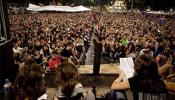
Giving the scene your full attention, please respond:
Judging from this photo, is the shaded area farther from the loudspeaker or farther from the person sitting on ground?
the person sitting on ground

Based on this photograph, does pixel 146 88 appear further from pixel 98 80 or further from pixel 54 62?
pixel 54 62

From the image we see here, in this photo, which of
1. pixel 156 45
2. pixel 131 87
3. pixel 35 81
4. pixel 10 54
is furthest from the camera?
pixel 156 45

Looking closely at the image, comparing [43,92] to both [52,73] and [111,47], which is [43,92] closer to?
[52,73]

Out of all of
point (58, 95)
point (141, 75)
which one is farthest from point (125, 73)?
point (58, 95)

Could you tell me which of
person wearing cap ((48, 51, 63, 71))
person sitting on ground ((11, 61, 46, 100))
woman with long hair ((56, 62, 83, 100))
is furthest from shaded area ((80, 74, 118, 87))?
person sitting on ground ((11, 61, 46, 100))

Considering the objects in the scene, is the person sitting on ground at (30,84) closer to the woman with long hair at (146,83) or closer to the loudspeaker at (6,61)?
the woman with long hair at (146,83)

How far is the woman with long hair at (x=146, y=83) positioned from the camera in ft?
14.2

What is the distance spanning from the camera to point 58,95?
440 centimetres

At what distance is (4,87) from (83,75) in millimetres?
5132

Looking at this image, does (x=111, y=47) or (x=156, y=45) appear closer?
(x=156, y=45)

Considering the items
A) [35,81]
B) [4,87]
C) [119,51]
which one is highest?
[35,81]

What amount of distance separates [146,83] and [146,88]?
0.19 ft

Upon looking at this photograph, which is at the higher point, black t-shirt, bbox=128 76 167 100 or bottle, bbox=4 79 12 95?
black t-shirt, bbox=128 76 167 100

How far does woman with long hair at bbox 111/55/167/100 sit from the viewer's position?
432cm
